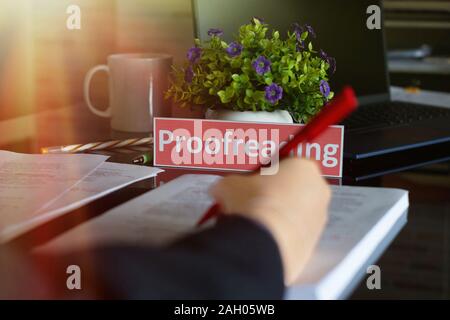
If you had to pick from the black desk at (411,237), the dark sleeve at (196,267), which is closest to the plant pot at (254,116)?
the black desk at (411,237)

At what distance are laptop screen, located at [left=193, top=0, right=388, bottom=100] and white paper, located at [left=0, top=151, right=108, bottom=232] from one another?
1.21 ft

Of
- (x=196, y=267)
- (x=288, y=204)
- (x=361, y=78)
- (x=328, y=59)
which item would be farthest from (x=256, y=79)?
(x=361, y=78)

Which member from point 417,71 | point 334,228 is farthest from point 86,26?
point 417,71

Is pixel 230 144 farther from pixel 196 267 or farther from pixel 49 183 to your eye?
pixel 196 267

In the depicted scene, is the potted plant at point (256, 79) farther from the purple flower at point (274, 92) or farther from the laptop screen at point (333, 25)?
the laptop screen at point (333, 25)

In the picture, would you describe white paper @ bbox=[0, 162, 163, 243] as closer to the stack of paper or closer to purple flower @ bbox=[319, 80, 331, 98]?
the stack of paper

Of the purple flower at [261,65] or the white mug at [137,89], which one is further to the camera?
the white mug at [137,89]

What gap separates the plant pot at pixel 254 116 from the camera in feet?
3.06

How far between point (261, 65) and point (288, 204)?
0.41m

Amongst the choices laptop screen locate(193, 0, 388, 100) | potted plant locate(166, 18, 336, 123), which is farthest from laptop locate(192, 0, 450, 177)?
potted plant locate(166, 18, 336, 123)

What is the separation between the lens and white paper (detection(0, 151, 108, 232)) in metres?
0.68

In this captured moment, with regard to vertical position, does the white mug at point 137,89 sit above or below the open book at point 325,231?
above
